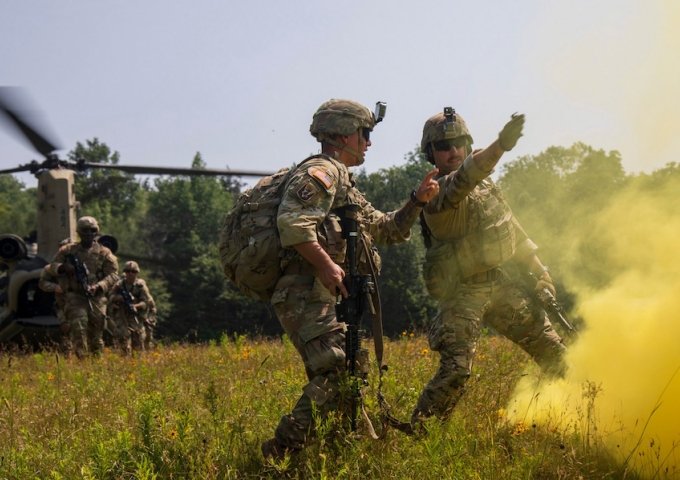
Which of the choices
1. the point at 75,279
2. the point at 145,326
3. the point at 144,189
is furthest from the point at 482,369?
the point at 144,189

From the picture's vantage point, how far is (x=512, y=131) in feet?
14.8

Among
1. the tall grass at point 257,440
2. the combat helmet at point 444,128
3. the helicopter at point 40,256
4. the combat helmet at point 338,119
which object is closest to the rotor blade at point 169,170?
the helicopter at point 40,256

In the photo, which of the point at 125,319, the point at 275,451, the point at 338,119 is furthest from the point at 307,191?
the point at 125,319

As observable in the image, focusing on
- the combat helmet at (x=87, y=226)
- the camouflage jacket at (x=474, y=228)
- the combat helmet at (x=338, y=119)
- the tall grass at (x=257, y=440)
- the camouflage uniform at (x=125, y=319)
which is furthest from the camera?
the camouflage uniform at (x=125, y=319)

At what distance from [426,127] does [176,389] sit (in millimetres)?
3257

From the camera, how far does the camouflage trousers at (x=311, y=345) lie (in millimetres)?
4207

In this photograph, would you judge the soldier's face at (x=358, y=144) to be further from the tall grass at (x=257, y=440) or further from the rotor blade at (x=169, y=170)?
the rotor blade at (x=169, y=170)

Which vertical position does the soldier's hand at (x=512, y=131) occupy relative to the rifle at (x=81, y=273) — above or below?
above

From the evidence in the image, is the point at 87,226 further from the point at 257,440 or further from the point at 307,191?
the point at 307,191

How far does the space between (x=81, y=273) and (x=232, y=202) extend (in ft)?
173

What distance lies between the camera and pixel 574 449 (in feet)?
14.0

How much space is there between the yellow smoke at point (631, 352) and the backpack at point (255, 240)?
1753 millimetres

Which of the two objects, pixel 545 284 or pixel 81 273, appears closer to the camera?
pixel 545 284

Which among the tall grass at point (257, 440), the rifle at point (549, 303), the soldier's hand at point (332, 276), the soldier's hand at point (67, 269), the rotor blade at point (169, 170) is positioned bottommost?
the tall grass at point (257, 440)
